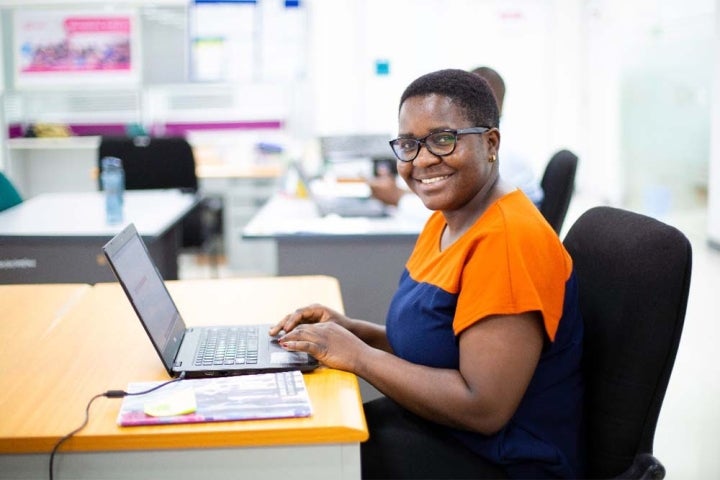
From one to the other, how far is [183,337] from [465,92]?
71 centimetres

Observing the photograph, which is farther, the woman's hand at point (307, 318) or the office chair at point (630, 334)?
the woman's hand at point (307, 318)

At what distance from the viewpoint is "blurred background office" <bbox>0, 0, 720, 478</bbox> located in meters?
5.62

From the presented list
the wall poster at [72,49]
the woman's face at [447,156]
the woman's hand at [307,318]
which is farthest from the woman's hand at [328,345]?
the wall poster at [72,49]

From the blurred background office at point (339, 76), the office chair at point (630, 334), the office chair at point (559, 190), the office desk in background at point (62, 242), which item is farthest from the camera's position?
the blurred background office at point (339, 76)

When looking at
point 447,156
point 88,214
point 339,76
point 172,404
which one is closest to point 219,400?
point 172,404

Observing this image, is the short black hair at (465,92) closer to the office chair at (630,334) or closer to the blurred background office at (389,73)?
the office chair at (630,334)

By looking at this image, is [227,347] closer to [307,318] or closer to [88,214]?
[307,318]

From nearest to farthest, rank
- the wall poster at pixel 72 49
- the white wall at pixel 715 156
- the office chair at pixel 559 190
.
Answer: the office chair at pixel 559 190, the white wall at pixel 715 156, the wall poster at pixel 72 49

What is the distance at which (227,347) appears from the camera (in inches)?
57.3

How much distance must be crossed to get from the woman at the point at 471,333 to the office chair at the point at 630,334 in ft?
0.12

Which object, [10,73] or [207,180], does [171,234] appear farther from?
[10,73]

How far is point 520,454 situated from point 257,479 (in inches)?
16.9

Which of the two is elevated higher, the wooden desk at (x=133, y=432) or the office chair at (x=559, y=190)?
the office chair at (x=559, y=190)

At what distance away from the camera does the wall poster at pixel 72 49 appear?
18.8 feet
